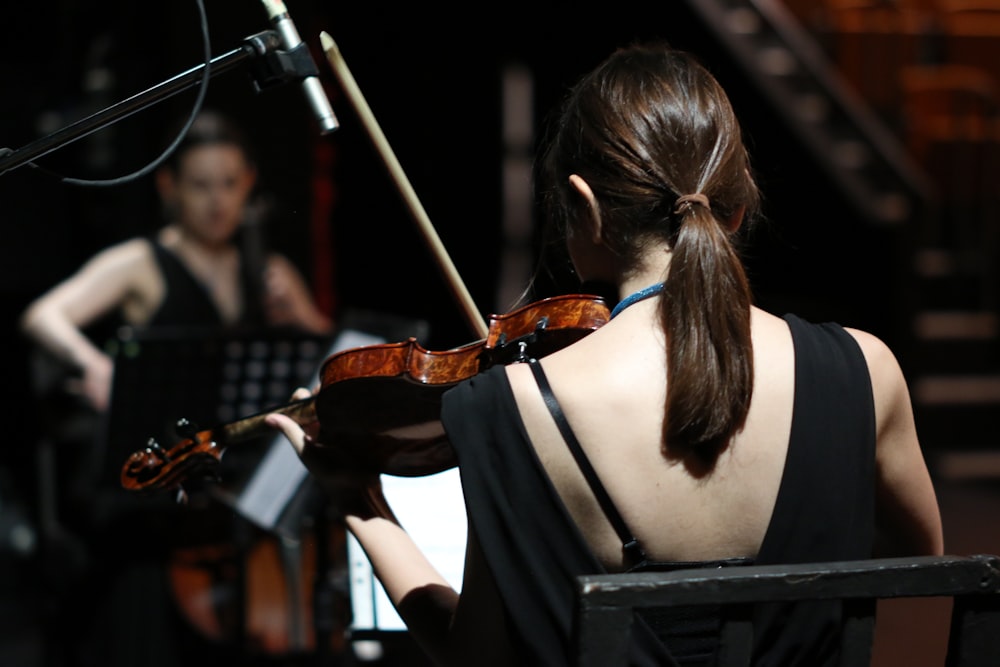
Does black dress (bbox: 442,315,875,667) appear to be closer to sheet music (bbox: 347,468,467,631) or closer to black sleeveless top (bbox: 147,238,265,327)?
sheet music (bbox: 347,468,467,631)

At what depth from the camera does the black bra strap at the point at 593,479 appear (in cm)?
130

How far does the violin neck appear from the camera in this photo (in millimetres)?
1617

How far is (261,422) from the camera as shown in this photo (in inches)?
65.2

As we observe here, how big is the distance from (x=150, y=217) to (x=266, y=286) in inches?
49.4

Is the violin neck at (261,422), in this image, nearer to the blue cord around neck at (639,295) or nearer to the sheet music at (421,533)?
the sheet music at (421,533)

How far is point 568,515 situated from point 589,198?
14.2 inches

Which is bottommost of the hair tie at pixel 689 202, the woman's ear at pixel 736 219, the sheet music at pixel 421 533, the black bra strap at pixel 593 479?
the sheet music at pixel 421 533

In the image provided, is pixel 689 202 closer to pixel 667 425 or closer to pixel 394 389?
pixel 667 425

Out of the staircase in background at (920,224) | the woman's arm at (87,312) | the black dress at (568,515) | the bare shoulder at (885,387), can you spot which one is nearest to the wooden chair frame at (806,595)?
the black dress at (568,515)

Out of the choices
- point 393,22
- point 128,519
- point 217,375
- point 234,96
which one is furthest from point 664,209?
point 393,22

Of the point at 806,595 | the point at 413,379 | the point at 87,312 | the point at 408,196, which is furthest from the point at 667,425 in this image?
the point at 87,312

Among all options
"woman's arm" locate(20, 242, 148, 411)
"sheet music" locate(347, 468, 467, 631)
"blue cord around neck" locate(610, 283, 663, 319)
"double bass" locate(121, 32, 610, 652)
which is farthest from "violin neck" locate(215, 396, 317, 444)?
"woman's arm" locate(20, 242, 148, 411)

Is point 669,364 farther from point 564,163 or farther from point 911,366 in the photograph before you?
point 911,366

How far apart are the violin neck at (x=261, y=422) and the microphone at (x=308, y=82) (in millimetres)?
359
